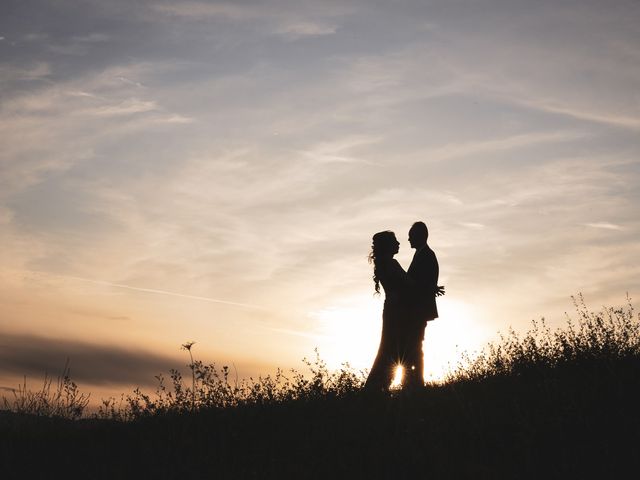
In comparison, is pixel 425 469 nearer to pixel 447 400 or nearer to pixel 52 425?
pixel 447 400

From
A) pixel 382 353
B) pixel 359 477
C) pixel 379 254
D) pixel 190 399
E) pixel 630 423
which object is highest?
pixel 379 254

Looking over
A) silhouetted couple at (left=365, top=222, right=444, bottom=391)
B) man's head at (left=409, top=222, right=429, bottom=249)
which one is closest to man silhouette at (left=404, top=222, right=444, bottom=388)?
silhouetted couple at (left=365, top=222, right=444, bottom=391)

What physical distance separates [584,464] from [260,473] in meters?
2.85

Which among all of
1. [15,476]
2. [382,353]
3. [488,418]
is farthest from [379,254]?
[15,476]

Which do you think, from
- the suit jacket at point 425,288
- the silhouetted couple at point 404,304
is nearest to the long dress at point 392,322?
the silhouetted couple at point 404,304

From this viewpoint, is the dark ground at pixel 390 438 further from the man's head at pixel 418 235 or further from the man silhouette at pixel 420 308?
the man's head at pixel 418 235

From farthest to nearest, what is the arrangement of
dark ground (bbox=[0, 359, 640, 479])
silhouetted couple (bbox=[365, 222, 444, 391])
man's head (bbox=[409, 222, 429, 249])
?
man's head (bbox=[409, 222, 429, 249]), silhouetted couple (bbox=[365, 222, 444, 391]), dark ground (bbox=[0, 359, 640, 479])

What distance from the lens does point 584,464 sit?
16.8ft

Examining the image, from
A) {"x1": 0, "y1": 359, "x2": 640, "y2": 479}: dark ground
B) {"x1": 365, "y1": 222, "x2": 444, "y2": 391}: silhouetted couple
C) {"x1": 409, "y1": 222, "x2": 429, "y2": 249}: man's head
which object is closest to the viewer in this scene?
{"x1": 0, "y1": 359, "x2": 640, "y2": 479}: dark ground

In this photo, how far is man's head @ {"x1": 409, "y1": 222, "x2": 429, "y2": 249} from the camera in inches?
359

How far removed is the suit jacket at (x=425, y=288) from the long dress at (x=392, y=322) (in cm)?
16

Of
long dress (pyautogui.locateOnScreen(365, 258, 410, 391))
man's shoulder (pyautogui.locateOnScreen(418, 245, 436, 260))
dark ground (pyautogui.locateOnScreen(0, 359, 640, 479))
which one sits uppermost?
man's shoulder (pyautogui.locateOnScreen(418, 245, 436, 260))

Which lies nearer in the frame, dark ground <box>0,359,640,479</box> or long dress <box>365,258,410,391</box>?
dark ground <box>0,359,640,479</box>

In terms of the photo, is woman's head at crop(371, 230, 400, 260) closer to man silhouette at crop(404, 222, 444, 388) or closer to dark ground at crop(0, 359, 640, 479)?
man silhouette at crop(404, 222, 444, 388)
